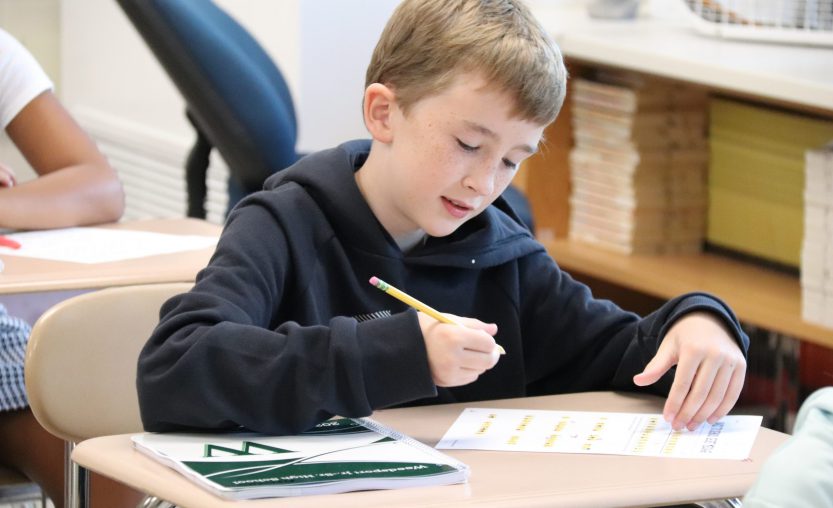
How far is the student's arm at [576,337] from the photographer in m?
1.46

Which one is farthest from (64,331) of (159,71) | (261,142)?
(159,71)

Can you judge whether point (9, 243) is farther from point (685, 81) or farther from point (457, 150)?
point (685, 81)

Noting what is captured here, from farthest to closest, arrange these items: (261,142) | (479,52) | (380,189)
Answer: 1. (261,142)
2. (380,189)
3. (479,52)

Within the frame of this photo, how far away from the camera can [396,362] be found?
1.16 m

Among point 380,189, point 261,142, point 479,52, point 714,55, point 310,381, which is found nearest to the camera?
point 310,381

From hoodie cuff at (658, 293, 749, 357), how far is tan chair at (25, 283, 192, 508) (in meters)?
0.56

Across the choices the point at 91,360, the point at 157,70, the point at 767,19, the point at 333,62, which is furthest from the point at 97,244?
the point at 157,70

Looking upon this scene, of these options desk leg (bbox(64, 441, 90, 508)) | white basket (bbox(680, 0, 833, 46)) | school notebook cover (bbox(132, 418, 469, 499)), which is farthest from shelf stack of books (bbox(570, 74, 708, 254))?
school notebook cover (bbox(132, 418, 469, 499))

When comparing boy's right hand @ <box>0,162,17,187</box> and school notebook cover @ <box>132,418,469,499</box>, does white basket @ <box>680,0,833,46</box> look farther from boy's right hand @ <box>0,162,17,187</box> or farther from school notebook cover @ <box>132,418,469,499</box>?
school notebook cover @ <box>132,418,469,499</box>

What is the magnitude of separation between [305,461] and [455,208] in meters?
0.37

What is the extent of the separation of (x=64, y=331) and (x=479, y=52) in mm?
535

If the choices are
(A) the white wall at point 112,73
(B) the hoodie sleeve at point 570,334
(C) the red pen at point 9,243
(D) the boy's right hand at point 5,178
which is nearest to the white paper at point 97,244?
(C) the red pen at point 9,243

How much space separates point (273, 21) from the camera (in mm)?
3521

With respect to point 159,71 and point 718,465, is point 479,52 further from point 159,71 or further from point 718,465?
point 159,71
